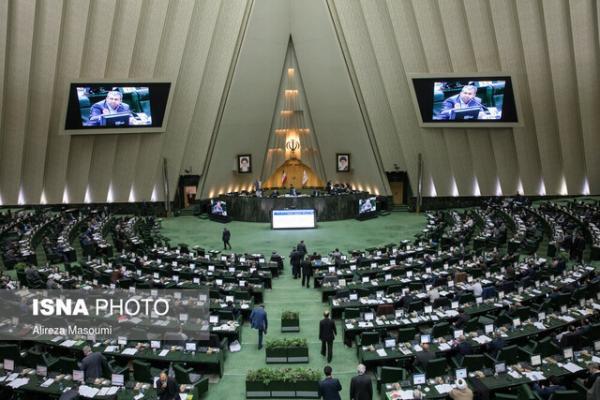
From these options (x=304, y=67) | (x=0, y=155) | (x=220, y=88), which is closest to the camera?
(x=0, y=155)

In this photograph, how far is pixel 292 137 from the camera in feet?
128

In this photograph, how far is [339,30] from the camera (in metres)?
31.5

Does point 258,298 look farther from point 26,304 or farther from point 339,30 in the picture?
point 339,30

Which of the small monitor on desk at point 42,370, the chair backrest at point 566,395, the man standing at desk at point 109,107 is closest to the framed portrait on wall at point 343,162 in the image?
the man standing at desk at point 109,107

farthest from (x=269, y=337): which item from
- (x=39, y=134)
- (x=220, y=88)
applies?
(x=39, y=134)

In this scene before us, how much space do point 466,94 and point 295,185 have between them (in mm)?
15758

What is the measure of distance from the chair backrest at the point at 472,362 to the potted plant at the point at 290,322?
4.85 m

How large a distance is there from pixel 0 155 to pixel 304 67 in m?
21.0

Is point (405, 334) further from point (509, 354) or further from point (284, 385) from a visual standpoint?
point (284, 385)

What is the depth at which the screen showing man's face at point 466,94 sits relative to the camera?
29844 millimetres

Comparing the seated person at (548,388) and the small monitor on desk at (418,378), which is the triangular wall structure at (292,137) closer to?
the small monitor on desk at (418,378)

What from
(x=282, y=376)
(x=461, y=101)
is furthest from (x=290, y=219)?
(x=282, y=376)

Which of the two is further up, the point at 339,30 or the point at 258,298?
the point at 339,30

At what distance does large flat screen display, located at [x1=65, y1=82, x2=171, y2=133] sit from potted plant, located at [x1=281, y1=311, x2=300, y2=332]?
21.1 metres
